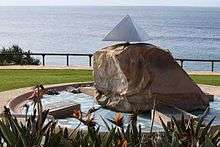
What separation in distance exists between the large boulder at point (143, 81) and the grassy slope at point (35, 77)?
5182 mm

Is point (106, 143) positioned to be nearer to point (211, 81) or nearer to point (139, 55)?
point (139, 55)

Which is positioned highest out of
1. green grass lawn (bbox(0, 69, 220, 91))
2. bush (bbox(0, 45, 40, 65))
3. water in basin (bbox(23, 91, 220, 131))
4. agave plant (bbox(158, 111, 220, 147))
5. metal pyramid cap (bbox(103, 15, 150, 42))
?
metal pyramid cap (bbox(103, 15, 150, 42))

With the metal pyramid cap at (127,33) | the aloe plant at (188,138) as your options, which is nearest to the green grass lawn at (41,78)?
the metal pyramid cap at (127,33)

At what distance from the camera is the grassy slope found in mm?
19484

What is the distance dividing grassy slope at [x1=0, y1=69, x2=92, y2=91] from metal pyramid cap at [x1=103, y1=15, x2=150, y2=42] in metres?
4.66

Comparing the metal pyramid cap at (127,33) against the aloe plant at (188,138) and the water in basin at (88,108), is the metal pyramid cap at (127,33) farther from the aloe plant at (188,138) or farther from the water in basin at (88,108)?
the aloe plant at (188,138)

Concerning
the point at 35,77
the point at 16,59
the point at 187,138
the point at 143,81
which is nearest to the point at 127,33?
the point at 143,81

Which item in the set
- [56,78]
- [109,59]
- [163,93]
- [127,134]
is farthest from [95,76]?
[127,134]

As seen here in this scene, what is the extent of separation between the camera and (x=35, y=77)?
21.6 m

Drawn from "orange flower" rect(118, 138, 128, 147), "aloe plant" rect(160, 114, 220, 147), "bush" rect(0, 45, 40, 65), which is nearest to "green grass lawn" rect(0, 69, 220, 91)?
"bush" rect(0, 45, 40, 65)

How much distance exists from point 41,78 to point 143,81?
8.25m

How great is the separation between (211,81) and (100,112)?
Answer: 28.4ft

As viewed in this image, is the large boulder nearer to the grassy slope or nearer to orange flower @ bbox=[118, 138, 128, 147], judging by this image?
the grassy slope

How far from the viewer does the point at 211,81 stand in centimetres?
2159
